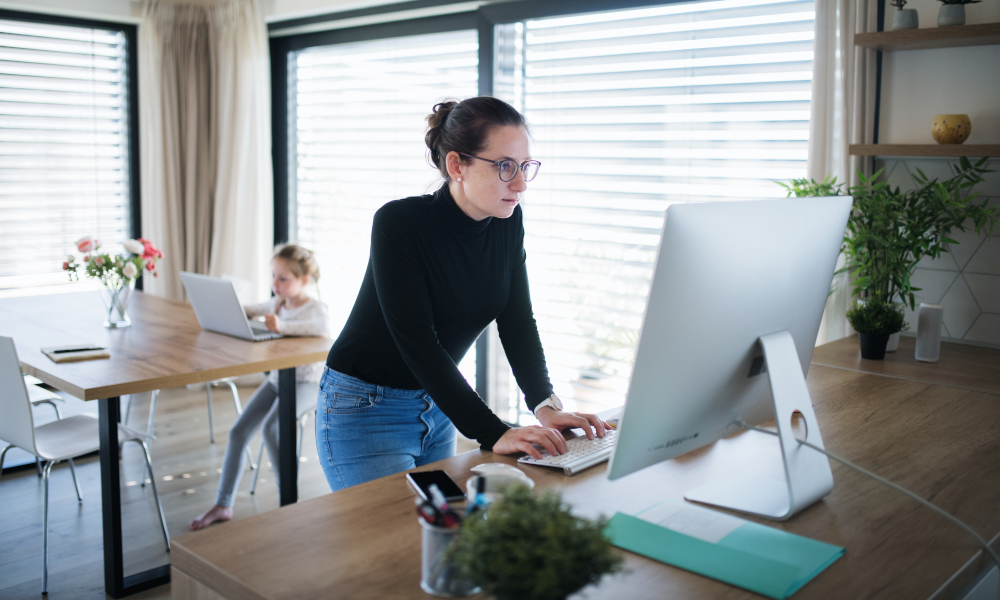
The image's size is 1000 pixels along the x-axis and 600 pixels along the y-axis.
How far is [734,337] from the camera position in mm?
1203

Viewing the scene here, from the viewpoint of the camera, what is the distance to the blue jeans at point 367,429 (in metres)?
1.72

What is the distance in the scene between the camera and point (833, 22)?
2652 millimetres

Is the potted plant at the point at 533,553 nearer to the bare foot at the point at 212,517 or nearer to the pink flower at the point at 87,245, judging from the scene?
the bare foot at the point at 212,517

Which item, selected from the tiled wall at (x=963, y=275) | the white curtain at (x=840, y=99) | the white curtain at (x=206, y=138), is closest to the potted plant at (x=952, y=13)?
the white curtain at (x=840, y=99)

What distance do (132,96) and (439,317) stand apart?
4356mm

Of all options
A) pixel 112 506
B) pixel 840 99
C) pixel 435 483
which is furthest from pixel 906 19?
pixel 112 506

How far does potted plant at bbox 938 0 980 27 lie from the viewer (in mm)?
2320

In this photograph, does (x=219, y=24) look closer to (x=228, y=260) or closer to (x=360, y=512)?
(x=228, y=260)

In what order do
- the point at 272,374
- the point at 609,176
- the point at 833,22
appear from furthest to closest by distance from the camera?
the point at 609,176, the point at 272,374, the point at 833,22

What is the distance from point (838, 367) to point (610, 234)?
4.79 feet

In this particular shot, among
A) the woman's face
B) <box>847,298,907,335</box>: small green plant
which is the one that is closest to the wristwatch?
the woman's face

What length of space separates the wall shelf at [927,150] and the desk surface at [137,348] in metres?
1.91

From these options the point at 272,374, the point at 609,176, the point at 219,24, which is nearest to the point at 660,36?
the point at 609,176

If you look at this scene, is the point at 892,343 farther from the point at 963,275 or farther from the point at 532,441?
the point at 532,441
